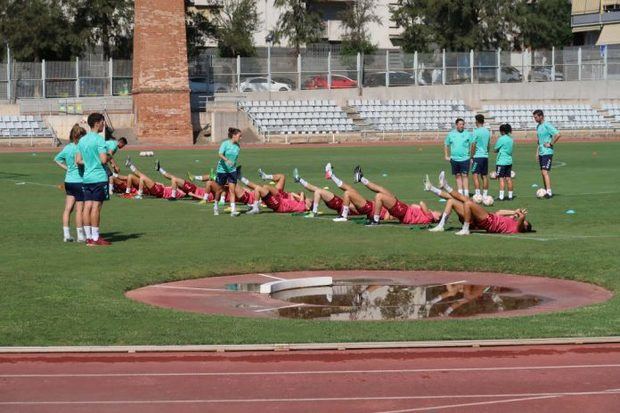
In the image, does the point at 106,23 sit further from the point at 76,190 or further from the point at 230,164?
the point at 76,190

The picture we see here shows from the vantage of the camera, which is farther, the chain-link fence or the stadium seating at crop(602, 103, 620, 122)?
the stadium seating at crop(602, 103, 620, 122)

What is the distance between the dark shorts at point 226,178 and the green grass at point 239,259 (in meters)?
0.84

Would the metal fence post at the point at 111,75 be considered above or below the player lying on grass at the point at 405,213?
above

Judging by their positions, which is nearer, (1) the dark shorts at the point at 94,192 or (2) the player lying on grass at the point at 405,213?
(1) the dark shorts at the point at 94,192

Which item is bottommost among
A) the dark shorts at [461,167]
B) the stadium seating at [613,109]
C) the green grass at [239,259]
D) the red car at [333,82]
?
the green grass at [239,259]

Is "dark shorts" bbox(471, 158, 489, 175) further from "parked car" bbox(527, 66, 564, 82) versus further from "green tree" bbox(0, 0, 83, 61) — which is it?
"green tree" bbox(0, 0, 83, 61)

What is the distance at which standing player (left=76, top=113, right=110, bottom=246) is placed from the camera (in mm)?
20141

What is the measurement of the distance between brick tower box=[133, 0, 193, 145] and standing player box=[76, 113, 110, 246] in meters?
40.0

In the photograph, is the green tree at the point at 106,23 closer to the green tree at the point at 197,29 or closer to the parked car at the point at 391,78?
the green tree at the point at 197,29

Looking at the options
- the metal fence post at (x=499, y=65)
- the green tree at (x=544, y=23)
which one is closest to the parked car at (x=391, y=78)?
the metal fence post at (x=499, y=65)

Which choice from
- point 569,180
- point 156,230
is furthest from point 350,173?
point 156,230

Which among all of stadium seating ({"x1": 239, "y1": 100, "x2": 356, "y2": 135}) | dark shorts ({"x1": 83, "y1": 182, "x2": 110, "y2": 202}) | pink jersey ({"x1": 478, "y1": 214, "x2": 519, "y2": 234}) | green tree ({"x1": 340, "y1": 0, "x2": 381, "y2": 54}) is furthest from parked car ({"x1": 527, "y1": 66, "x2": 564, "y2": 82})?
dark shorts ({"x1": 83, "y1": 182, "x2": 110, "y2": 202})

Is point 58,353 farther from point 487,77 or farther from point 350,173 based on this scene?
point 487,77

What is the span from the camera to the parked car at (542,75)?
72.6 m
